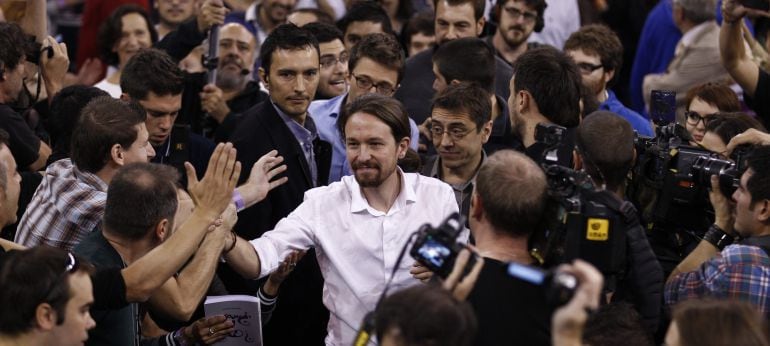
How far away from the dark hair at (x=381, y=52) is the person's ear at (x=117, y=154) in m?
1.91

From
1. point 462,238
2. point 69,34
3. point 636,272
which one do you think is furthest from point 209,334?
point 69,34

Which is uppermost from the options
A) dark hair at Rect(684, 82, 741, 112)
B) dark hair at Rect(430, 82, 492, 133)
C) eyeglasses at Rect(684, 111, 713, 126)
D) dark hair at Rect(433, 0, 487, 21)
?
dark hair at Rect(433, 0, 487, 21)

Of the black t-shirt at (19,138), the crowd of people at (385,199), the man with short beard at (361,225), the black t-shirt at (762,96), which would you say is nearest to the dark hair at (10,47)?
the crowd of people at (385,199)

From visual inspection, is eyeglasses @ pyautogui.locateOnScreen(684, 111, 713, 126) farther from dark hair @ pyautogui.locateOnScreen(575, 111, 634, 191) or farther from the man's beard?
the man's beard

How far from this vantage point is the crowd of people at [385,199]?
13.9ft

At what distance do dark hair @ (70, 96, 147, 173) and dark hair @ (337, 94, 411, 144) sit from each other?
102 cm

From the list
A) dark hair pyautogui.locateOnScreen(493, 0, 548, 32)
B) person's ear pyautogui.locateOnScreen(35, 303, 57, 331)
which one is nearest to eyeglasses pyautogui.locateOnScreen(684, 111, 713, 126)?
dark hair pyautogui.locateOnScreen(493, 0, 548, 32)

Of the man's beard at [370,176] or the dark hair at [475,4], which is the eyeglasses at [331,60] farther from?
the man's beard at [370,176]

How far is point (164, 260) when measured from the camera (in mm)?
4766

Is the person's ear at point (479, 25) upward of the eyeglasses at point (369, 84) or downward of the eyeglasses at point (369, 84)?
upward

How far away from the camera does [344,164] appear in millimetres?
6676

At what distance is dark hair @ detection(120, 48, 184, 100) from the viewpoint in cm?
672

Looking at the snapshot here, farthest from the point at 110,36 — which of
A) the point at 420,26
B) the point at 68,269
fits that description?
the point at 68,269

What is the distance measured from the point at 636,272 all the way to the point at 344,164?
2228mm
